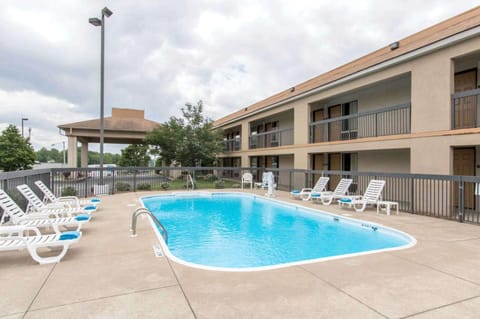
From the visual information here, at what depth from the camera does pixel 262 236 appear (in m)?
7.85

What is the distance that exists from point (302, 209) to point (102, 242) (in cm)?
740

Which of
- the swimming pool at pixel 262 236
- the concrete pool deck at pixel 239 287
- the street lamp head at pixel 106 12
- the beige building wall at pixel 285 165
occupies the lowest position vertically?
the swimming pool at pixel 262 236

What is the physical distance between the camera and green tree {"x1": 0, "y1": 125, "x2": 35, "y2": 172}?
25781mm

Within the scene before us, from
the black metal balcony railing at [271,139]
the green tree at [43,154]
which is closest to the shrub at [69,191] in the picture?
the black metal balcony railing at [271,139]

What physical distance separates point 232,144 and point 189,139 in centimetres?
565

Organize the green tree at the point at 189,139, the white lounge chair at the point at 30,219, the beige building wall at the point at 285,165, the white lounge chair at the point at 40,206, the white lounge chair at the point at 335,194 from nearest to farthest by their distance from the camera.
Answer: the white lounge chair at the point at 30,219 → the white lounge chair at the point at 40,206 → the white lounge chair at the point at 335,194 → the beige building wall at the point at 285,165 → the green tree at the point at 189,139

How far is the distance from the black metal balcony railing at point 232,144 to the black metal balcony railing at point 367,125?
965 centimetres

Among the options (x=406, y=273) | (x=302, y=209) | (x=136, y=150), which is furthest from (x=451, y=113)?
(x=136, y=150)

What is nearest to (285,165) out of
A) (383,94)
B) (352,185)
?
(352,185)

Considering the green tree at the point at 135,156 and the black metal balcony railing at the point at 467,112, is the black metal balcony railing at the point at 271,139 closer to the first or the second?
the black metal balcony railing at the point at 467,112

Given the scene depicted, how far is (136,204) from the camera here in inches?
448

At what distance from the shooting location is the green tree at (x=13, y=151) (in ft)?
84.6

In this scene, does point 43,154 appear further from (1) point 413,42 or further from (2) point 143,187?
(1) point 413,42

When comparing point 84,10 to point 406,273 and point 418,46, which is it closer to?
point 418,46
